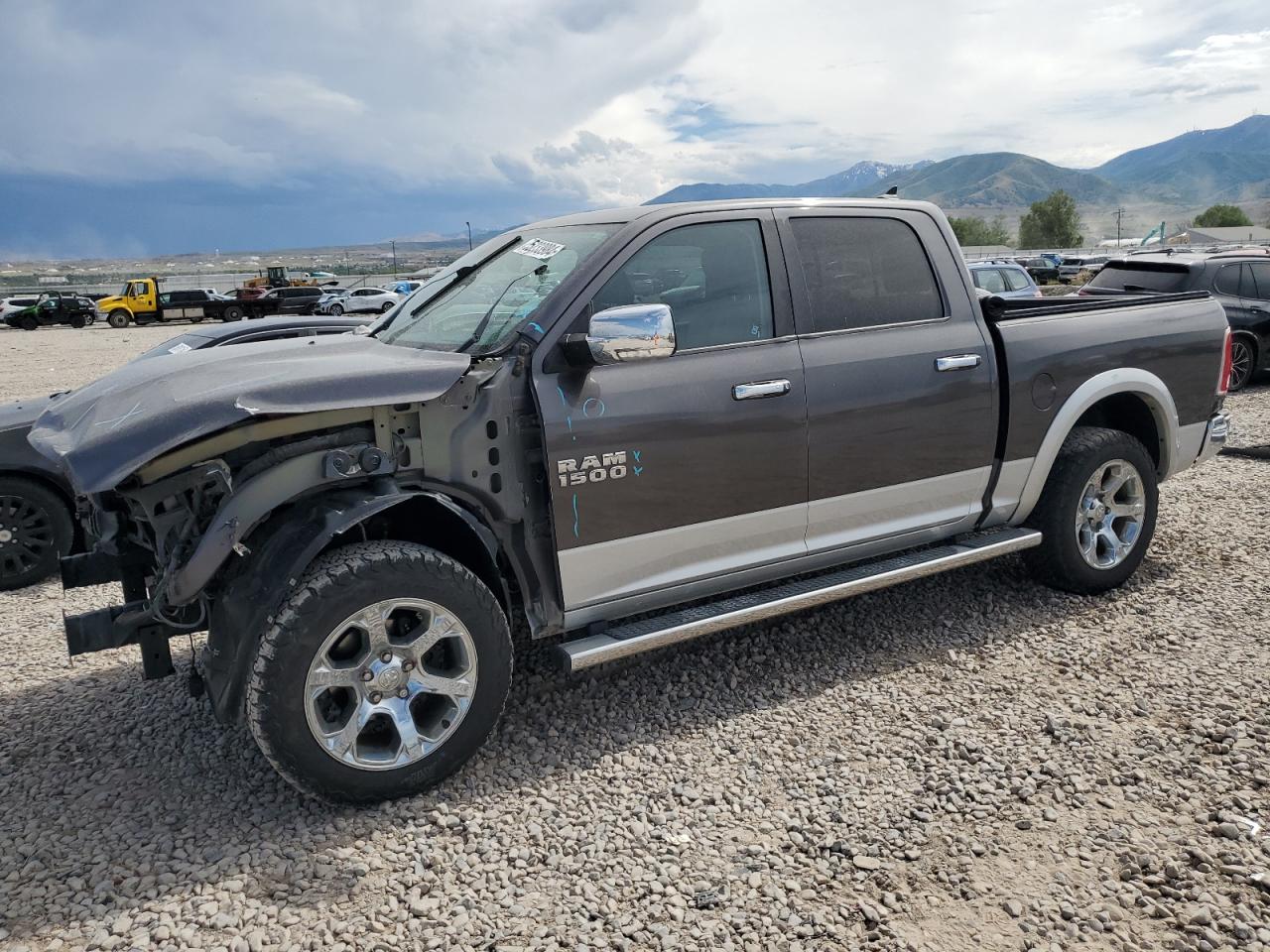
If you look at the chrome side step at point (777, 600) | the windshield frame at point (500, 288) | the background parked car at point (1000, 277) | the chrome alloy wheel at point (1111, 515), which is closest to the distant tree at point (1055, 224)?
the background parked car at point (1000, 277)

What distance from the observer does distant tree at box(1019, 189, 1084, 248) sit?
436ft

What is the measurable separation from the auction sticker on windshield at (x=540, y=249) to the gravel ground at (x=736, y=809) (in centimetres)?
185

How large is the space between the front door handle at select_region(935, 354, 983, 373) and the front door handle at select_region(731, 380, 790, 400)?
87 centimetres

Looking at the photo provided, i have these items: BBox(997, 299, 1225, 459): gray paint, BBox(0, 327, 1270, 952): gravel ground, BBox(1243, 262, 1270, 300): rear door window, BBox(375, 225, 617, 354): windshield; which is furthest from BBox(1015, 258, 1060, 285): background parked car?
BBox(375, 225, 617, 354): windshield

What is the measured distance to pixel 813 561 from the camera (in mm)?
4105

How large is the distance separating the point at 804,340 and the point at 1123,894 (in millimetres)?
2277

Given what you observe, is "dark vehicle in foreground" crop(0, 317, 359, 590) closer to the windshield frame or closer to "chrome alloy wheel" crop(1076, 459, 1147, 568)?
the windshield frame

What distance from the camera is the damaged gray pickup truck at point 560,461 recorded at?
3.04 m

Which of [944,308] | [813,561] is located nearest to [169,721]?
[813,561]

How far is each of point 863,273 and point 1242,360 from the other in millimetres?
10281

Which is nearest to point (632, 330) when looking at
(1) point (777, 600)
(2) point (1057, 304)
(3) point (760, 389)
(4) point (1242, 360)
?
(3) point (760, 389)

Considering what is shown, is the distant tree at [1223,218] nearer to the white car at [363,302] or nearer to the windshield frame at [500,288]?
the white car at [363,302]

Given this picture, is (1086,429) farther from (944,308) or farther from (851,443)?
(851,443)

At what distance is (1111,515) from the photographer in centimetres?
502
